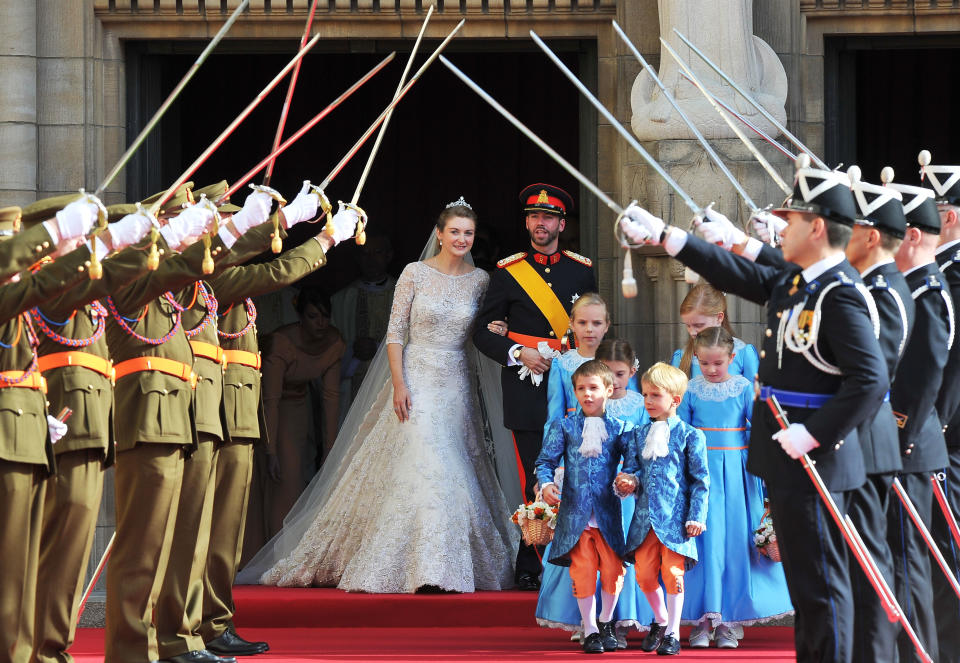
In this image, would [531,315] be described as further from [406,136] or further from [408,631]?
[406,136]

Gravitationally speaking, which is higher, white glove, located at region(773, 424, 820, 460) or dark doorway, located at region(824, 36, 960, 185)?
dark doorway, located at region(824, 36, 960, 185)

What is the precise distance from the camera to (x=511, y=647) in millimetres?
6426

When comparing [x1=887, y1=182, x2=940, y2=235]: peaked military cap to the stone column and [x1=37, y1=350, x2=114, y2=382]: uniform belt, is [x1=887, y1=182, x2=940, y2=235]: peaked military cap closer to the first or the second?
[x1=37, y1=350, x2=114, y2=382]: uniform belt

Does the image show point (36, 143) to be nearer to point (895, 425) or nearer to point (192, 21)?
point (192, 21)

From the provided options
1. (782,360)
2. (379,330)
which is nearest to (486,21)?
(379,330)

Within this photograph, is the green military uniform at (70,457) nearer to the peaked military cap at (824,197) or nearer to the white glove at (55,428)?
the white glove at (55,428)

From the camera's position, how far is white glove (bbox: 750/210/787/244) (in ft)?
18.5

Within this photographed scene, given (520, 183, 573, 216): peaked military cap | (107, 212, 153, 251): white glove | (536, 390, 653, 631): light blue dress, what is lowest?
(536, 390, 653, 631): light blue dress

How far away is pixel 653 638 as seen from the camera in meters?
6.22

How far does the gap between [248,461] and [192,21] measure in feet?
8.15

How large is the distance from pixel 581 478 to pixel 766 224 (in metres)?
1.18

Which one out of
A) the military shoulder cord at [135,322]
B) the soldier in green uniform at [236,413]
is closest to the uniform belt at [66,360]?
the military shoulder cord at [135,322]

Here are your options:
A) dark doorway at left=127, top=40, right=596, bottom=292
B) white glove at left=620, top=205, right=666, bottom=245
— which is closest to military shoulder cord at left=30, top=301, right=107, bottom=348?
white glove at left=620, top=205, right=666, bottom=245

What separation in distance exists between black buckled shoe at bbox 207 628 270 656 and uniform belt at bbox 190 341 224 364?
1007 mm
